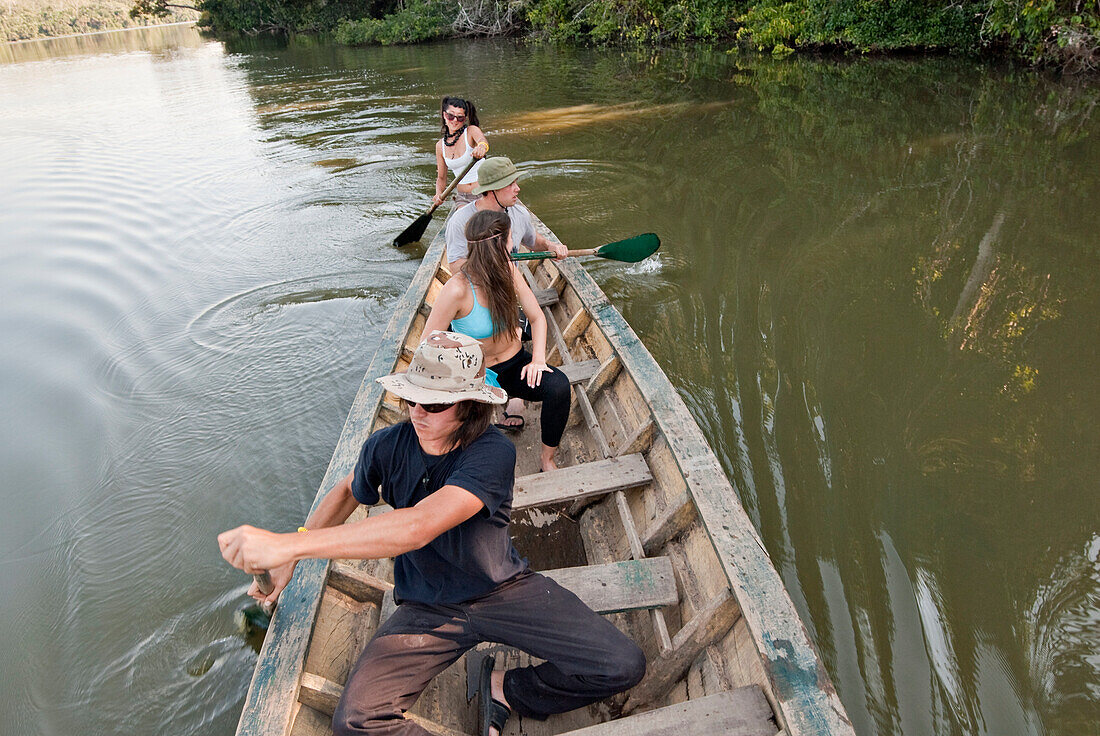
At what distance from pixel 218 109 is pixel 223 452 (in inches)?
597

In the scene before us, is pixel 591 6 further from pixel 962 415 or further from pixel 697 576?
pixel 697 576

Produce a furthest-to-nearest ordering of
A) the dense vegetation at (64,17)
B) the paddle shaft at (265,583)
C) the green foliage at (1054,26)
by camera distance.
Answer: the dense vegetation at (64,17)
the green foliage at (1054,26)
the paddle shaft at (265,583)

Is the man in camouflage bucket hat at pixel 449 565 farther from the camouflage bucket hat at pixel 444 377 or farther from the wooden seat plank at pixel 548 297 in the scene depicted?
the wooden seat plank at pixel 548 297

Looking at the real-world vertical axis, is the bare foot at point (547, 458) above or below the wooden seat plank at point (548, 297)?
below

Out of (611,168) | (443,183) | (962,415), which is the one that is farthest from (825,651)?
(611,168)

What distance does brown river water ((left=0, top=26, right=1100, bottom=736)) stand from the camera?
3.11 meters

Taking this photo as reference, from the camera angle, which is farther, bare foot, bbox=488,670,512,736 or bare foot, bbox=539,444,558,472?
bare foot, bbox=539,444,558,472

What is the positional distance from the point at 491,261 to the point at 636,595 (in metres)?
1.57

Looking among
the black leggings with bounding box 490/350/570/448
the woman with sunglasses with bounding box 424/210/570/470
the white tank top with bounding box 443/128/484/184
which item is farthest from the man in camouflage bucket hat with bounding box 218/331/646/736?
the white tank top with bounding box 443/128/484/184

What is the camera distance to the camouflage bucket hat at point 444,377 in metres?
1.93

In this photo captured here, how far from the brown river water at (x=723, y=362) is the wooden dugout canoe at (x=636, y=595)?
719 millimetres

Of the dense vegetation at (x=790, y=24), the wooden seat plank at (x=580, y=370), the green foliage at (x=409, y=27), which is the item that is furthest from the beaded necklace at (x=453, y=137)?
the green foliage at (x=409, y=27)

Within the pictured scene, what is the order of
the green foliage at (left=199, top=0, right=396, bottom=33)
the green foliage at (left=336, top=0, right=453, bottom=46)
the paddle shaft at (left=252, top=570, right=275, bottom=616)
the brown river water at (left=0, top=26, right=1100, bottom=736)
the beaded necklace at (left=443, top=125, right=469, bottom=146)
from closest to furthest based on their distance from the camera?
the paddle shaft at (left=252, top=570, right=275, bottom=616) → the brown river water at (left=0, top=26, right=1100, bottom=736) → the beaded necklace at (left=443, top=125, right=469, bottom=146) → the green foliage at (left=336, top=0, right=453, bottom=46) → the green foliage at (left=199, top=0, right=396, bottom=33)

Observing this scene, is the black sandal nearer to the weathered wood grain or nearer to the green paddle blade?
the weathered wood grain
